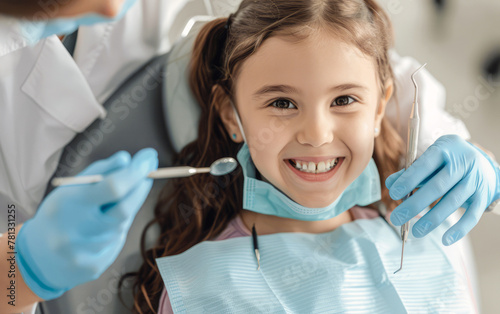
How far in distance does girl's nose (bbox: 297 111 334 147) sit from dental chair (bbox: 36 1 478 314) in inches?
15.9

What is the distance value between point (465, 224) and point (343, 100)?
1.25ft

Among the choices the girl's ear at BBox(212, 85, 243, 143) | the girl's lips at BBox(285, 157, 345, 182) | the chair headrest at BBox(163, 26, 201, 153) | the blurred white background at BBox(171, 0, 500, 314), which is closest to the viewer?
the girl's lips at BBox(285, 157, 345, 182)

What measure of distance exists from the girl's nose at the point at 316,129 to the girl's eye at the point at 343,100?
0.06 meters

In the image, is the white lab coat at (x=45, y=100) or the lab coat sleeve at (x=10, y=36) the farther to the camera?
the white lab coat at (x=45, y=100)

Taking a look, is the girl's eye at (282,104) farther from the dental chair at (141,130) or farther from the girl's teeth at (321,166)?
the dental chair at (141,130)

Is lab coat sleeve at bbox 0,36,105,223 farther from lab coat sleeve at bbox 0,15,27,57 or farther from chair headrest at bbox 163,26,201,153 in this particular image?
chair headrest at bbox 163,26,201,153

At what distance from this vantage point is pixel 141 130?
1371 millimetres

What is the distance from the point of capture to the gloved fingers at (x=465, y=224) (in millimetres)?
1106

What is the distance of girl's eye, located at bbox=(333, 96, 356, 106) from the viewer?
1143mm

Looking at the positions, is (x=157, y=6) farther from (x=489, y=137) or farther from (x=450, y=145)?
(x=489, y=137)

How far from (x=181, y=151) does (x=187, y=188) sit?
0.34 feet

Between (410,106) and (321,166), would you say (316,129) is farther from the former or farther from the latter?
(410,106)

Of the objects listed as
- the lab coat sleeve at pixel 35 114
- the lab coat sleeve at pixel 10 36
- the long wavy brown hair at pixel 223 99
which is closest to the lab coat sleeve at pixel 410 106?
the long wavy brown hair at pixel 223 99

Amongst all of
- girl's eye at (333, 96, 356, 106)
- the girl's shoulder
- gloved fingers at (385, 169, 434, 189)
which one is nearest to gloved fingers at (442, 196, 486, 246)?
gloved fingers at (385, 169, 434, 189)
